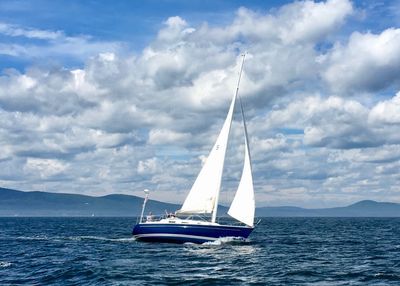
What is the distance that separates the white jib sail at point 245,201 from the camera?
2135 inches

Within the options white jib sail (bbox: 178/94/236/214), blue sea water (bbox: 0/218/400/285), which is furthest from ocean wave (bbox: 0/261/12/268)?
white jib sail (bbox: 178/94/236/214)

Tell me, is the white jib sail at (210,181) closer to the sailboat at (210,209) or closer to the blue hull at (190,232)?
the sailboat at (210,209)

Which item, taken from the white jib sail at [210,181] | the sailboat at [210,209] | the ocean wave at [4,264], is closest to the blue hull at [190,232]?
the sailboat at [210,209]

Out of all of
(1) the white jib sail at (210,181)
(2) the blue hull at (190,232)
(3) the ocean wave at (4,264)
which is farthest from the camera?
(1) the white jib sail at (210,181)

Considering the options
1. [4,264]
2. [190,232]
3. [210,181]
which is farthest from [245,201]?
[4,264]

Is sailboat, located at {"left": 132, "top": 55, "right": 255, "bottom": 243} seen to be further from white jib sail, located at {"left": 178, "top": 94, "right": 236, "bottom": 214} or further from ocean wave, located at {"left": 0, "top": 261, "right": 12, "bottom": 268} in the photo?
ocean wave, located at {"left": 0, "top": 261, "right": 12, "bottom": 268}

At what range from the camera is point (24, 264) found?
136 ft

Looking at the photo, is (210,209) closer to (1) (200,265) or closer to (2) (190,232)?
(2) (190,232)

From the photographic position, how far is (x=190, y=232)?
2085 inches

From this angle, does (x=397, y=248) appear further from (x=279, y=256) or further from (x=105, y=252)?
(x=105, y=252)

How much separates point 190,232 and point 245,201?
647 centimetres

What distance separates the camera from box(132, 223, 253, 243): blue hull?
173 feet

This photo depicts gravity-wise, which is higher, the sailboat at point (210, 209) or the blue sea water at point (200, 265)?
the sailboat at point (210, 209)

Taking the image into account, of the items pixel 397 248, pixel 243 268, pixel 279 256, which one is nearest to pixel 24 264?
pixel 243 268
